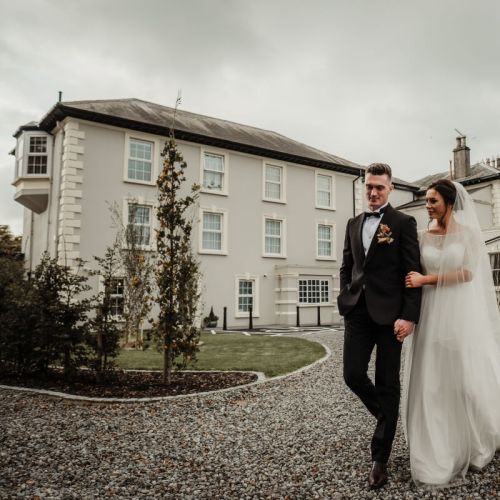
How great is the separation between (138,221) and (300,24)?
1327 cm

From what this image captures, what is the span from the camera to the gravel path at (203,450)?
10.2 ft

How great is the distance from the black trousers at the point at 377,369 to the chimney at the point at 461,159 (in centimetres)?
2862

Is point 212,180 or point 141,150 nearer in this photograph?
point 141,150

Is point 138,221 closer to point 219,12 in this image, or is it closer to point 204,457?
point 219,12

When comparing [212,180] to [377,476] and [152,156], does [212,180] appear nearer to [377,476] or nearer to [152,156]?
[152,156]

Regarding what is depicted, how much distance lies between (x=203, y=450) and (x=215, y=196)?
17816 millimetres

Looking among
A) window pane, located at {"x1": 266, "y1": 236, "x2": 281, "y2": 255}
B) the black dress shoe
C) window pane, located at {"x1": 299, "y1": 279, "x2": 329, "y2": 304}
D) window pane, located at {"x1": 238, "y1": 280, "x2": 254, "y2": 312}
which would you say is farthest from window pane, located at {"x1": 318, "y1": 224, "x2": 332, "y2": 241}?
the black dress shoe

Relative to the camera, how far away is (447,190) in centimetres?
364

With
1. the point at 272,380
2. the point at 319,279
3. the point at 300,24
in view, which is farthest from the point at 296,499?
the point at 319,279

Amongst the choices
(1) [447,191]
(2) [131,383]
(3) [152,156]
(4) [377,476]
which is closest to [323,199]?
(3) [152,156]

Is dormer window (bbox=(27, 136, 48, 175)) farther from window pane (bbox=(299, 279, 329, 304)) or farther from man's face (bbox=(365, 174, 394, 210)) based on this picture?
man's face (bbox=(365, 174, 394, 210))

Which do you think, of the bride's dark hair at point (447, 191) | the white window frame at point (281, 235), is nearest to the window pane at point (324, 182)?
the white window frame at point (281, 235)

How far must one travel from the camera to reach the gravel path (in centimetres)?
310

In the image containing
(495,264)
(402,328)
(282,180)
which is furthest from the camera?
(282,180)
